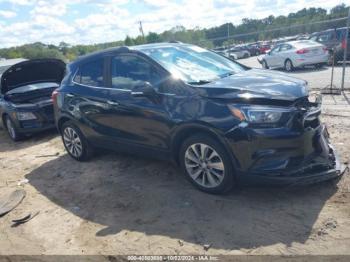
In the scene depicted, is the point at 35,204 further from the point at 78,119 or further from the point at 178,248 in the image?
the point at 178,248

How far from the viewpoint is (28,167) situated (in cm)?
689

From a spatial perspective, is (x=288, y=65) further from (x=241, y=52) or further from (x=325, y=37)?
(x=241, y=52)

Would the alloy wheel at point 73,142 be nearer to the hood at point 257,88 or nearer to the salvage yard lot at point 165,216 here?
the salvage yard lot at point 165,216

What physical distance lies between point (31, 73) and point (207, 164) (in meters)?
6.76

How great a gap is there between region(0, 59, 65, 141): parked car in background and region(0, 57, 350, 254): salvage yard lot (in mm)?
2862

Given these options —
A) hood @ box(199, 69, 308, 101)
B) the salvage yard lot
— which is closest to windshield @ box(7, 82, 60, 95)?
the salvage yard lot

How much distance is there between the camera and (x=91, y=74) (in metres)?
5.82

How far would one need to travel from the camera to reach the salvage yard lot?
3539 mm

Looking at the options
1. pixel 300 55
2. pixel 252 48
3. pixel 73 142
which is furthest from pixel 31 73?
pixel 252 48

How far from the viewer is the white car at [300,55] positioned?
15984 millimetres

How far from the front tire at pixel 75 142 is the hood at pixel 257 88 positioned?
2.79 meters

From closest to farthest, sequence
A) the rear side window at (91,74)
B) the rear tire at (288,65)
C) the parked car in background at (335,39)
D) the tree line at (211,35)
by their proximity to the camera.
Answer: the rear side window at (91,74)
the rear tire at (288,65)
the parked car in background at (335,39)
the tree line at (211,35)

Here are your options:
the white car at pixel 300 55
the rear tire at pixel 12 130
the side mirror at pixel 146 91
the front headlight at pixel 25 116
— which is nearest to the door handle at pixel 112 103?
the side mirror at pixel 146 91

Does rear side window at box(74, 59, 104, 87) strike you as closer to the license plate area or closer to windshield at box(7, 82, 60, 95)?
the license plate area
